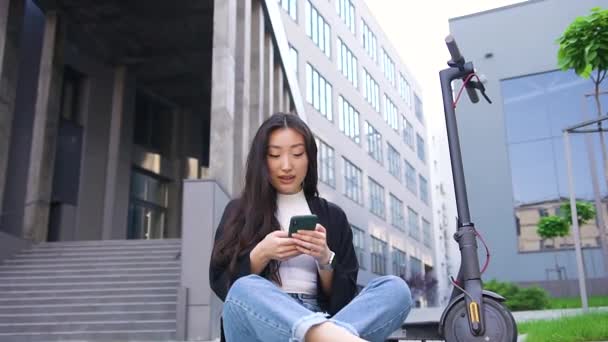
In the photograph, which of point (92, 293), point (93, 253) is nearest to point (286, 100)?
point (93, 253)

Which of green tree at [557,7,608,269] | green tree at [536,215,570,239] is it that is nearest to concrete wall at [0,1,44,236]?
green tree at [557,7,608,269]

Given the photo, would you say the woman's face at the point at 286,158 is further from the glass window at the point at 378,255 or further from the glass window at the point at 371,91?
the glass window at the point at 371,91

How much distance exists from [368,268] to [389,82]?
49.7 feet

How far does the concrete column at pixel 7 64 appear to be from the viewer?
12.6 m

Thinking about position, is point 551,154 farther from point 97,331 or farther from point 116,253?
point 97,331

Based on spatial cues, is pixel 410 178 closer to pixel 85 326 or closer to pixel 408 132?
pixel 408 132

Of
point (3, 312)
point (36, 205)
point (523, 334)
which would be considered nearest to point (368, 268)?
point (36, 205)

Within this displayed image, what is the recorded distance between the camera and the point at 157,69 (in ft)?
68.6

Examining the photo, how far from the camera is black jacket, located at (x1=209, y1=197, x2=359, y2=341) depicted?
2314 millimetres

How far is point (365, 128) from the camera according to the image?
115ft

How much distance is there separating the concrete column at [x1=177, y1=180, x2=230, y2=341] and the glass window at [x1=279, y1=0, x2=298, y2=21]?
15730mm

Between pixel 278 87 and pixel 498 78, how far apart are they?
8979mm

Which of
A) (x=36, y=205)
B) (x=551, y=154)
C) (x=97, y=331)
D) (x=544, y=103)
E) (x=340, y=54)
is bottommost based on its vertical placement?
(x=97, y=331)

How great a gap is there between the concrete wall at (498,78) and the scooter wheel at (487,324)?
772 inches
